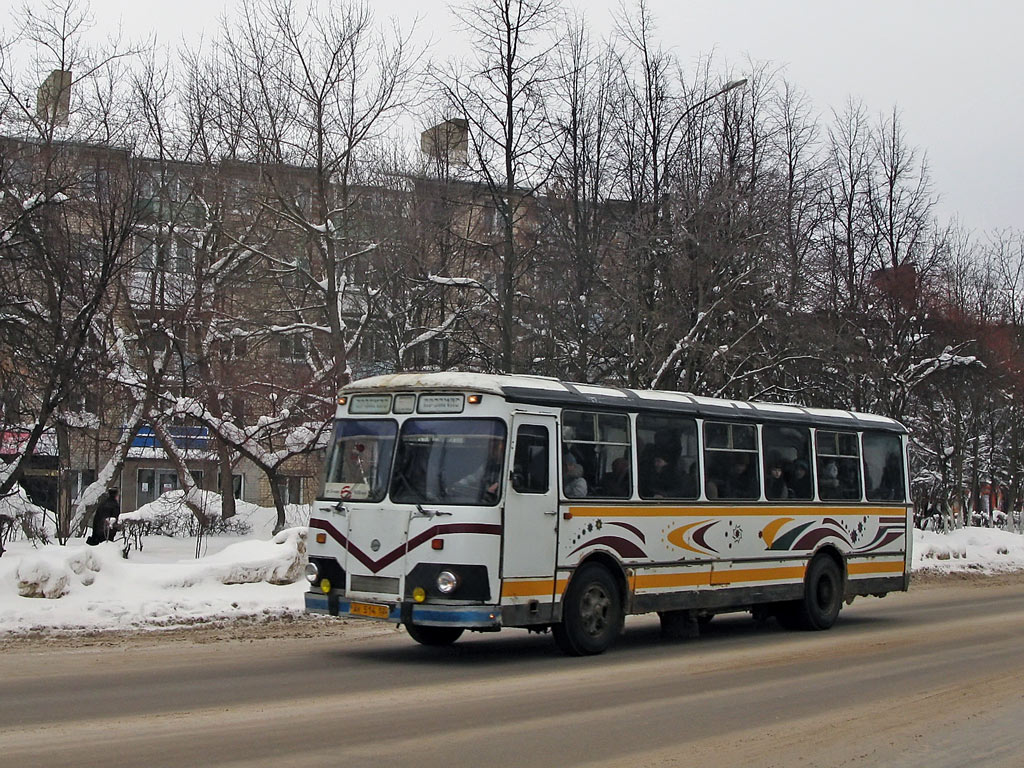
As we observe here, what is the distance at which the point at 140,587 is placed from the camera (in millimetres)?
16859

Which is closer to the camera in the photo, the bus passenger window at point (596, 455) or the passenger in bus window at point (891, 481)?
the bus passenger window at point (596, 455)

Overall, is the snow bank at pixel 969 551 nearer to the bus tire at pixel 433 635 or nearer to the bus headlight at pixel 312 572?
the bus tire at pixel 433 635

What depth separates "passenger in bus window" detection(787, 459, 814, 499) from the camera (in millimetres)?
17016

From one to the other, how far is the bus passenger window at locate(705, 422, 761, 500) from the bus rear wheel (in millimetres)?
1833

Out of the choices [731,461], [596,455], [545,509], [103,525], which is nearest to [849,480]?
[731,461]

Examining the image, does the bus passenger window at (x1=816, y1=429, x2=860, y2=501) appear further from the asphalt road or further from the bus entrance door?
the bus entrance door

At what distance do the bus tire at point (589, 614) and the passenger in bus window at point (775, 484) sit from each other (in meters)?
3.44

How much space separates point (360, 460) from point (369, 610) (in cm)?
164

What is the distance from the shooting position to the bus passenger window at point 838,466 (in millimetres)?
17578

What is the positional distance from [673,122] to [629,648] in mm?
20835

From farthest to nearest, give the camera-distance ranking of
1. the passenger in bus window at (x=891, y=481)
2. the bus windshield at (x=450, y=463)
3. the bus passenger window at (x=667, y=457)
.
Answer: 1. the passenger in bus window at (x=891, y=481)
2. the bus passenger window at (x=667, y=457)
3. the bus windshield at (x=450, y=463)

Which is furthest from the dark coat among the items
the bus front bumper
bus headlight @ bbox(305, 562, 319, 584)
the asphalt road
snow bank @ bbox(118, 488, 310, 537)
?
the bus front bumper

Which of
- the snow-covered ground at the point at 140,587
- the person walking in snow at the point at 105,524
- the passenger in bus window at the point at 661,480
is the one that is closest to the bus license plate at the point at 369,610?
the passenger in bus window at the point at 661,480

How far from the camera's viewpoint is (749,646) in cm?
1535
